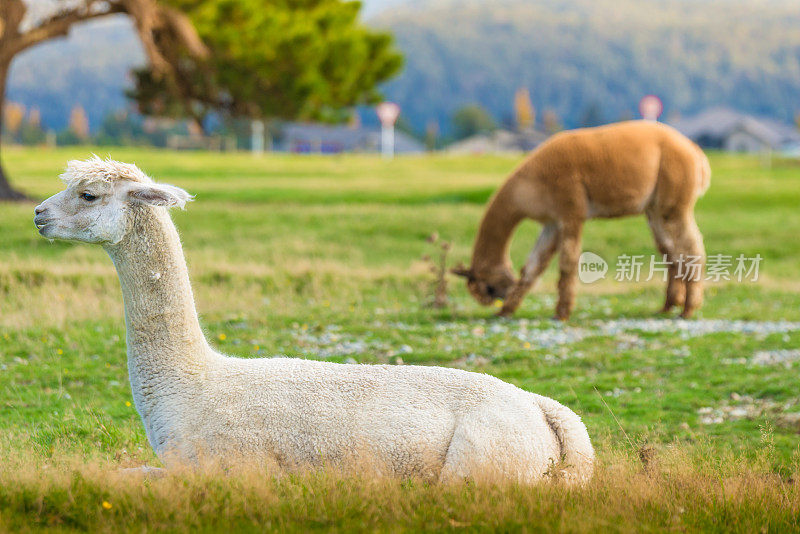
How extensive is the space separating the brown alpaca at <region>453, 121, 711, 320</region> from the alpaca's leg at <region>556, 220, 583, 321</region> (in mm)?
14

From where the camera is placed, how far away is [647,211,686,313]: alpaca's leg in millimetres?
14375

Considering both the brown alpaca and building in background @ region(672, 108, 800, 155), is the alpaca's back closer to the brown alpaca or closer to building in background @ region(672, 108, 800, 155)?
the brown alpaca

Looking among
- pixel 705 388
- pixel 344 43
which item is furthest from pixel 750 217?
pixel 705 388

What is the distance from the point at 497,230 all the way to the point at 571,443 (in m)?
9.47

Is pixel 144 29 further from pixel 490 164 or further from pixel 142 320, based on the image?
pixel 490 164

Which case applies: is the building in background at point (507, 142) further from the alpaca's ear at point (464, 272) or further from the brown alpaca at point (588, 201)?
the alpaca's ear at point (464, 272)

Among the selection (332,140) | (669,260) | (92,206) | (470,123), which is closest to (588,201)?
(669,260)

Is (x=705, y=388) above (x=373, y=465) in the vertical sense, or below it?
below

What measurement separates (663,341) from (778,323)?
9.03 feet

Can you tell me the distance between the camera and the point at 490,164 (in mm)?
55969

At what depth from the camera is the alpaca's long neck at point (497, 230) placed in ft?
46.3

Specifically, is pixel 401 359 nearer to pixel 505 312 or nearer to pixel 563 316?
pixel 505 312

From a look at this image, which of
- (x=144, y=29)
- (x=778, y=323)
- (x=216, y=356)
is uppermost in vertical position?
(x=144, y=29)

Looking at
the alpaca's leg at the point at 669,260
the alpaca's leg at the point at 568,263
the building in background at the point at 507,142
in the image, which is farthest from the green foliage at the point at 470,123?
the alpaca's leg at the point at 568,263
